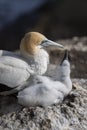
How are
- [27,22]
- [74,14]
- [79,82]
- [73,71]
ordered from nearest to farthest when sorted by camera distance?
1. [79,82]
2. [73,71]
3. [74,14]
4. [27,22]

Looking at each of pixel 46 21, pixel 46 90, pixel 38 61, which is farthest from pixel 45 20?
pixel 46 90

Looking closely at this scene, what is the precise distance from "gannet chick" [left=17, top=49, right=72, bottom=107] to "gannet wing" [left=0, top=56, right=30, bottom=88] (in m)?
0.05

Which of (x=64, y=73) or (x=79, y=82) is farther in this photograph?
(x=79, y=82)

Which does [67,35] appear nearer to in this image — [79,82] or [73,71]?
[73,71]

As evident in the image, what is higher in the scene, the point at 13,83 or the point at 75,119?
the point at 13,83

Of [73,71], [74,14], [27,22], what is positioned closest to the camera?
[73,71]

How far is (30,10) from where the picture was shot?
9250 millimetres

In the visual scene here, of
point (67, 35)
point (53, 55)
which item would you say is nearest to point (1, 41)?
point (67, 35)

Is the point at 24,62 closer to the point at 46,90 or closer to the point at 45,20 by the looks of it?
the point at 46,90

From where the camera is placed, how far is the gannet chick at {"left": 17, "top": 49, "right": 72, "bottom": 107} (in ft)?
7.41

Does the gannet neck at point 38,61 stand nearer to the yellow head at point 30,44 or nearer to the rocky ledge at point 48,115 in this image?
the yellow head at point 30,44

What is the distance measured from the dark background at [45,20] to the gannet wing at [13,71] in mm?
4800

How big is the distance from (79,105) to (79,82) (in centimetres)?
35

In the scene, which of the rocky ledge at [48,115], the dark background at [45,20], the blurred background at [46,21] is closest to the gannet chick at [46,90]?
the rocky ledge at [48,115]
